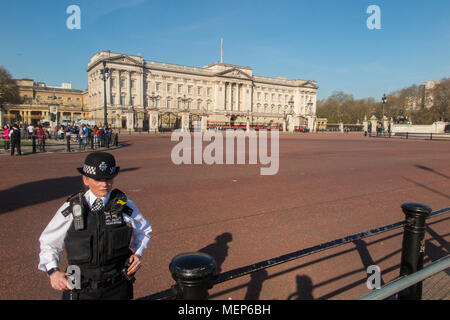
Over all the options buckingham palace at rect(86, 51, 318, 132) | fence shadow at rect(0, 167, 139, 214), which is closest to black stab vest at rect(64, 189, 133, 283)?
fence shadow at rect(0, 167, 139, 214)

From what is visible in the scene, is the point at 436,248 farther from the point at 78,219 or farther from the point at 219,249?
the point at 78,219

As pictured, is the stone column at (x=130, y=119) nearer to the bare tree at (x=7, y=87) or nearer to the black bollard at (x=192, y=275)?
the bare tree at (x=7, y=87)

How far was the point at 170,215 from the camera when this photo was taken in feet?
20.4

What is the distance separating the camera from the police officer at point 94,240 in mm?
2066

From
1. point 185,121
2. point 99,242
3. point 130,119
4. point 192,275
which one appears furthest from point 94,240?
point 185,121

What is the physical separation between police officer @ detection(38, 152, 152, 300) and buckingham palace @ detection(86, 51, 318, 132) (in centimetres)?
5085

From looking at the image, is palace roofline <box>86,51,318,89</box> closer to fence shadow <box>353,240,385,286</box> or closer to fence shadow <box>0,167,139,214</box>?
fence shadow <box>0,167,139,214</box>

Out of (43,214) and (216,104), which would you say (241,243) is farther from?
(216,104)

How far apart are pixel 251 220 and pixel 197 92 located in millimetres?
84656

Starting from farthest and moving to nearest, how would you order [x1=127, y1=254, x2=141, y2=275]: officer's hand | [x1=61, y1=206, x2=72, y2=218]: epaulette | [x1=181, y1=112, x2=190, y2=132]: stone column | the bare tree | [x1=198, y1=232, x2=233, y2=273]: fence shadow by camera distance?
the bare tree
[x1=181, y1=112, x2=190, y2=132]: stone column
[x1=198, y1=232, x2=233, y2=273]: fence shadow
[x1=127, y1=254, x2=141, y2=275]: officer's hand
[x1=61, y1=206, x2=72, y2=218]: epaulette

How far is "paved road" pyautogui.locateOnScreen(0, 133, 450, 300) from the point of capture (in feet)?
12.3

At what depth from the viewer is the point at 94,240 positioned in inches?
82.2

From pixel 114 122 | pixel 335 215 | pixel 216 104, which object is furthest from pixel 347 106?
pixel 335 215
